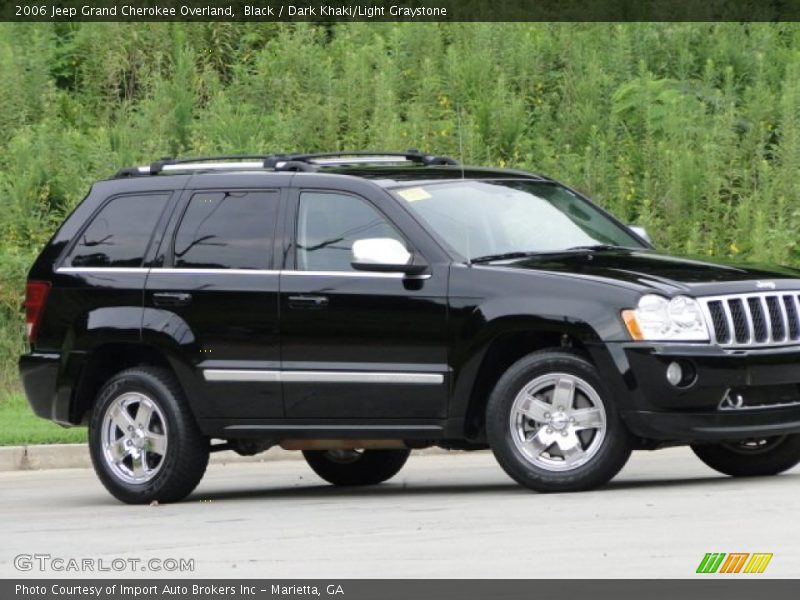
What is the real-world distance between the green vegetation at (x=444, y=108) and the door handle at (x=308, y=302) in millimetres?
8497

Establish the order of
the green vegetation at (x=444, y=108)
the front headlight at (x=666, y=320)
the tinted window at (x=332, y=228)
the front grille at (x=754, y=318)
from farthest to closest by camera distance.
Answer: the green vegetation at (x=444, y=108), the tinted window at (x=332, y=228), the front grille at (x=754, y=318), the front headlight at (x=666, y=320)

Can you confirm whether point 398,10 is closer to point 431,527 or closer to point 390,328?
point 390,328

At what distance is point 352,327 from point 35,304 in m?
2.42

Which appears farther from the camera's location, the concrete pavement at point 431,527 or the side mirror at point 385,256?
the side mirror at point 385,256

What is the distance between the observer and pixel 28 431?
15.7 meters

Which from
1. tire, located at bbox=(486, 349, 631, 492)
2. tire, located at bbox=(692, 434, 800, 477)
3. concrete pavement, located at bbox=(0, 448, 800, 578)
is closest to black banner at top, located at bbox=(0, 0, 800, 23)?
concrete pavement, located at bbox=(0, 448, 800, 578)

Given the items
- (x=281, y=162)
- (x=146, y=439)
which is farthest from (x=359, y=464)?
(x=281, y=162)

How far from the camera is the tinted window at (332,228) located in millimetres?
11125

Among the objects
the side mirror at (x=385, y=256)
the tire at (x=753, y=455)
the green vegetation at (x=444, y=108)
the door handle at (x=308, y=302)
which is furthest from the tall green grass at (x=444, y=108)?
the side mirror at (x=385, y=256)

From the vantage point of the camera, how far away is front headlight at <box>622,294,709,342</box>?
10.1 metres

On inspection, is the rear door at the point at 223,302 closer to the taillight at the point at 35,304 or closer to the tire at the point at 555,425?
the taillight at the point at 35,304

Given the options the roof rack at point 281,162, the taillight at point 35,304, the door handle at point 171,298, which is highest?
the roof rack at point 281,162

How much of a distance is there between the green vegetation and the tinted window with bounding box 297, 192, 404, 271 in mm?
8374
